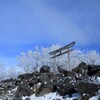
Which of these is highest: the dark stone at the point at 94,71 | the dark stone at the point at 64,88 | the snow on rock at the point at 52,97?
the dark stone at the point at 94,71

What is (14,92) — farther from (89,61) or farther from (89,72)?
(89,61)

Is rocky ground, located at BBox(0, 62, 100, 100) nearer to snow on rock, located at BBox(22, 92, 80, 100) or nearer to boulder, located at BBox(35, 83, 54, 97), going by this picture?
boulder, located at BBox(35, 83, 54, 97)

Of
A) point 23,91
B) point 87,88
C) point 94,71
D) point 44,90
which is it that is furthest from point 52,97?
point 94,71

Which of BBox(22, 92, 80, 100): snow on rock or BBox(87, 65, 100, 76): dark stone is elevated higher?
BBox(87, 65, 100, 76): dark stone

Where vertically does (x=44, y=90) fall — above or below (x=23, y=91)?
below

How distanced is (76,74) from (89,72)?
104 cm

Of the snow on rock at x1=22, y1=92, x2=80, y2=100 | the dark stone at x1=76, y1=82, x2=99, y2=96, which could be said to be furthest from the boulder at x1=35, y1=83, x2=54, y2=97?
the dark stone at x1=76, y1=82, x2=99, y2=96

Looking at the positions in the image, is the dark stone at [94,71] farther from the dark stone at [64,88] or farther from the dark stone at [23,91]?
the dark stone at [23,91]

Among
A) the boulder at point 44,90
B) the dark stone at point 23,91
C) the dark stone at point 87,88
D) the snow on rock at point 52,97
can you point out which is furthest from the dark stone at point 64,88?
the dark stone at point 23,91

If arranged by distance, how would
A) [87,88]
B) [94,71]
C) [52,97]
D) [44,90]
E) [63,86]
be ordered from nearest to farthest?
[87,88] → [52,97] → [63,86] → [44,90] → [94,71]

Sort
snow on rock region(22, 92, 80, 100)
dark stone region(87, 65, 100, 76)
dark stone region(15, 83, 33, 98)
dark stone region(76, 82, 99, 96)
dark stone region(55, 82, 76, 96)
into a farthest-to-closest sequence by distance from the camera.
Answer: dark stone region(87, 65, 100, 76) < dark stone region(15, 83, 33, 98) < dark stone region(55, 82, 76, 96) < snow on rock region(22, 92, 80, 100) < dark stone region(76, 82, 99, 96)

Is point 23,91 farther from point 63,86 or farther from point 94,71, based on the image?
point 94,71

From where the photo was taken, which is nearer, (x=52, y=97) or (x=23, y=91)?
(x=52, y=97)

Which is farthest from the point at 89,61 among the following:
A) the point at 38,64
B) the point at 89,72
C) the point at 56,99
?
the point at 56,99
